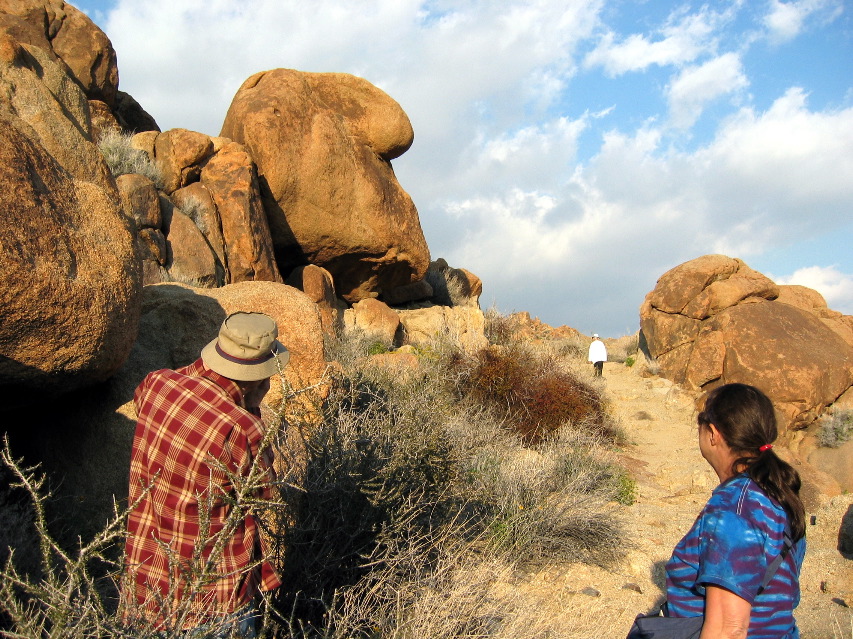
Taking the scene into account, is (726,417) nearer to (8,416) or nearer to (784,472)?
(784,472)

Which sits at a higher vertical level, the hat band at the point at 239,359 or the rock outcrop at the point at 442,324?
the rock outcrop at the point at 442,324

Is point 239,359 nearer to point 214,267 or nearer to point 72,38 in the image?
point 214,267

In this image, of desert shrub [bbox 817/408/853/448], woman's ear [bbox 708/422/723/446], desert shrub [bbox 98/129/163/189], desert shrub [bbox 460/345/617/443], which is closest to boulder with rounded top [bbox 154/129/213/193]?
desert shrub [bbox 98/129/163/189]

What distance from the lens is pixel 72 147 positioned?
5.67 meters

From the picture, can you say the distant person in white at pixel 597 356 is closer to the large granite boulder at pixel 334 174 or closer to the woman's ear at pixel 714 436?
the large granite boulder at pixel 334 174

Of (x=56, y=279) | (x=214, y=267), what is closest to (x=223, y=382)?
(x=56, y=279)

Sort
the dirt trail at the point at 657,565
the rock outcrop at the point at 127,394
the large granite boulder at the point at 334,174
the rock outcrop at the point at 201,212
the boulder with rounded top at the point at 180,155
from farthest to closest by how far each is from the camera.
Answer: the large granite boulder at the point at 334,174
the boulder with rounded top at the point at 180,155
the rock outcrop at the point at 201,212
the dirt trail at the point at 657,565
the rock outcrop at the point at 127,394

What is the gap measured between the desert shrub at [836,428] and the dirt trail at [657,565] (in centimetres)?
239

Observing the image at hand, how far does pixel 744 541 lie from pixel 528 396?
8.41 m

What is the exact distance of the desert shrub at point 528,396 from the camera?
999cm

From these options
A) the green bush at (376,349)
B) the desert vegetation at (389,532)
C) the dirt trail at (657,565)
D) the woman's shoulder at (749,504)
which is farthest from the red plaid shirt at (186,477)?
the green bush at (376,349)

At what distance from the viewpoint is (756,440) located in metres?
2.13

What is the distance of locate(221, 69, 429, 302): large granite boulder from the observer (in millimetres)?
11867

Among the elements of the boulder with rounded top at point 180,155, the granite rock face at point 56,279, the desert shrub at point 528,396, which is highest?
the boulder with rounded top at point 180,155
